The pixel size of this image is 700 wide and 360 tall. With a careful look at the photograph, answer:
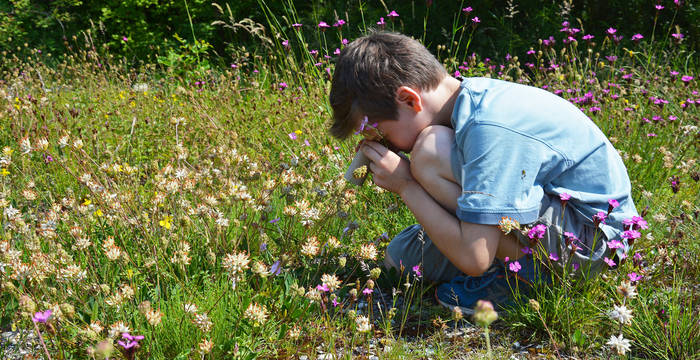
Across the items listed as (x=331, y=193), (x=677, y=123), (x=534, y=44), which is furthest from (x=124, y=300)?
(x=534, y=44)

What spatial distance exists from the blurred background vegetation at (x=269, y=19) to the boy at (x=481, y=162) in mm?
3673

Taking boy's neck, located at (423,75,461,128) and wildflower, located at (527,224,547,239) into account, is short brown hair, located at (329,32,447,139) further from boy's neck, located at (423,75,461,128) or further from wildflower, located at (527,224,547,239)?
wildflower, located at (527,224,547,239)

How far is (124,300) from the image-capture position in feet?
5.62

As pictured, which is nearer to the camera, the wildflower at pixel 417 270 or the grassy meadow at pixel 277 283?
the grassy meadow at pixel 277 283

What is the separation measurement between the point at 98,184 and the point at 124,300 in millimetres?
681

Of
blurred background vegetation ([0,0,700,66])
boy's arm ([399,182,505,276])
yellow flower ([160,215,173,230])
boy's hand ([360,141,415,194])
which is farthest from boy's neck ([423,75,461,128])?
blurred background vegetation ([0,0,700,66])

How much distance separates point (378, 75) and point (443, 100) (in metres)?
0.27

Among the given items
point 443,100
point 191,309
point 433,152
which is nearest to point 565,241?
point 433,152

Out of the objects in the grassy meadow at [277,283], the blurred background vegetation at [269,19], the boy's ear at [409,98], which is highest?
the boy's ear at [409,98]

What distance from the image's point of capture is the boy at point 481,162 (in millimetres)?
1841

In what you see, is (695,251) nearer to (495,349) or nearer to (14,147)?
(495,349)

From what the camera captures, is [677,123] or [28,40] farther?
[28,40]

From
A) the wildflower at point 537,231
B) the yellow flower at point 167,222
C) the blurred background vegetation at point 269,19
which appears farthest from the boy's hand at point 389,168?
the blurred background vegetation at point 269,19

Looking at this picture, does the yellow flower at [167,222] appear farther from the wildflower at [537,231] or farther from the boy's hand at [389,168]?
the wildflower at [537,231]
